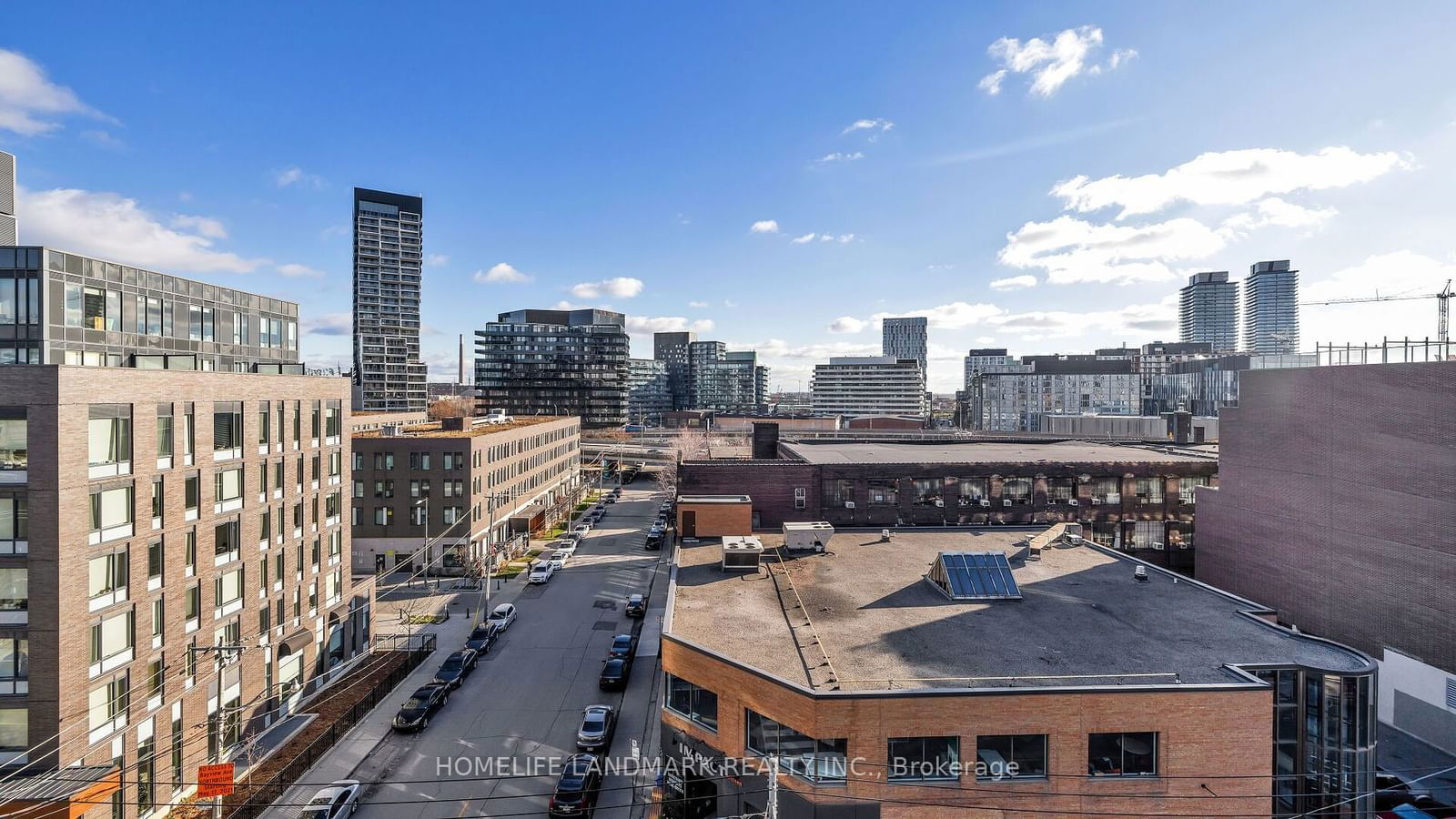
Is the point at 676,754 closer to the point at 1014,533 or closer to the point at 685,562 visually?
the point at 685,562

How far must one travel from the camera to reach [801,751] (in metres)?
17.2

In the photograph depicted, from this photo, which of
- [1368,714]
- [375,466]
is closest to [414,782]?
[1368,714]

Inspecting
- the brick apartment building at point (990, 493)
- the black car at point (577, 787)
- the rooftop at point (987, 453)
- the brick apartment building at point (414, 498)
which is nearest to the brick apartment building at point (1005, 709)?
the black car at point (577, 787)

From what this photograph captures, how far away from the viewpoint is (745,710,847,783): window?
16844mm

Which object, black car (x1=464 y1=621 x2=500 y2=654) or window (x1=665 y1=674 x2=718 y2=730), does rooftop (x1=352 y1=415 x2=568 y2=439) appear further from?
window (x1=665 y1=674 x2=718 y2=730)

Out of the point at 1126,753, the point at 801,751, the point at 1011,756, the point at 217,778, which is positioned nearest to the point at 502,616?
the point at 217,778

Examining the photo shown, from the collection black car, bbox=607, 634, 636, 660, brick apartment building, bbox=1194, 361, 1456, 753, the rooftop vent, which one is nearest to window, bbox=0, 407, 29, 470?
black car, bbox=607, 634, 636, 660

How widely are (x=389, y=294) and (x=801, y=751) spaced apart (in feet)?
550

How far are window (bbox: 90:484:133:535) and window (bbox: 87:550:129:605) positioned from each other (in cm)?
91

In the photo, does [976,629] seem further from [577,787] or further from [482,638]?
[482,638]

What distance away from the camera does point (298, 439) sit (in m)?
32.4

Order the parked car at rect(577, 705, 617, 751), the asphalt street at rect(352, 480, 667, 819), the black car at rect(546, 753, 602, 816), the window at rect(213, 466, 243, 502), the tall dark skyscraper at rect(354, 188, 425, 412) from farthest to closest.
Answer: the tall dark skyscraper at rect(354, 188, 425, 412)
the window at rect(213, 466, 243, 502)
the parked car at rect(577, 705, 617, 751)
the asphalt street at rect(352, 480, 667, 819)
the black car at rect(546, 753, 602, 816)

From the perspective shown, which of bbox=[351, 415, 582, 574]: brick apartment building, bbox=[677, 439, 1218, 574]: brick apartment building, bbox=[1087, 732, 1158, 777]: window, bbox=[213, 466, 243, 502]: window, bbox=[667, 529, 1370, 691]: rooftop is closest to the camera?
bbox=[1087, 732, 1158, 777]: window

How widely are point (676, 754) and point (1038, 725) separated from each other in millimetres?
10854
